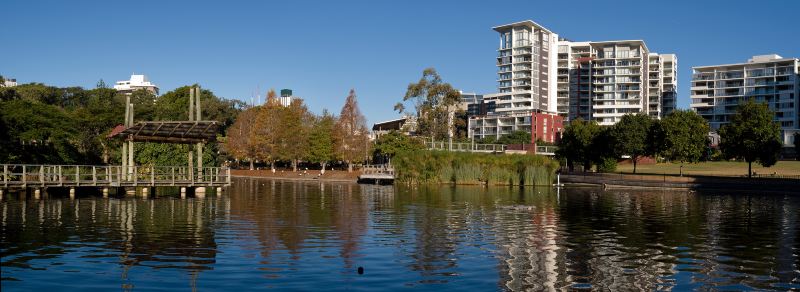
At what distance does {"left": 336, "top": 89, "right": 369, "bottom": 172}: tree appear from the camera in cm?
10281

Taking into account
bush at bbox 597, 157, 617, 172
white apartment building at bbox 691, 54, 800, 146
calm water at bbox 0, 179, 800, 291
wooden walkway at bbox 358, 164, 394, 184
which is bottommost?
calm water at bbox 0, 179, 800, 291

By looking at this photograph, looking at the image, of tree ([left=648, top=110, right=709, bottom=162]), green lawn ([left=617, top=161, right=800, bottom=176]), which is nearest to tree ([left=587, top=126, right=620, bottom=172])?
tree ([left=648, top=110, right=709, bottom=162])

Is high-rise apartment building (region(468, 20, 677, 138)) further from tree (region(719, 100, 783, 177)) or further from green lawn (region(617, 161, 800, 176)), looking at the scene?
tree (region(719, 100, 783, 177))

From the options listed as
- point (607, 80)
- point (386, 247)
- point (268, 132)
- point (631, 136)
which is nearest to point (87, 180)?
point (386, 247)

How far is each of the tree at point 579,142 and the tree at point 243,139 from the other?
1823 inches

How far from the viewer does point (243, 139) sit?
109 m

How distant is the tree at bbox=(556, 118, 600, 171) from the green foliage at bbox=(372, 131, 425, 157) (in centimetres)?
2104

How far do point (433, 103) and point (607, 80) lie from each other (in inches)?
3337

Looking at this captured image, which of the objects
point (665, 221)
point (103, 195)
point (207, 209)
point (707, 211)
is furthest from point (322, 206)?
point (707, 211)

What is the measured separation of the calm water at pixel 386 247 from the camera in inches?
757

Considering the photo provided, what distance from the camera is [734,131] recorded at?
78.1 metres

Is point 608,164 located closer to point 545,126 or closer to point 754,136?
point 754,136

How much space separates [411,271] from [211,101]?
421 ft

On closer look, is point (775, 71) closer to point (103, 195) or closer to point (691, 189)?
point (691, 189)
